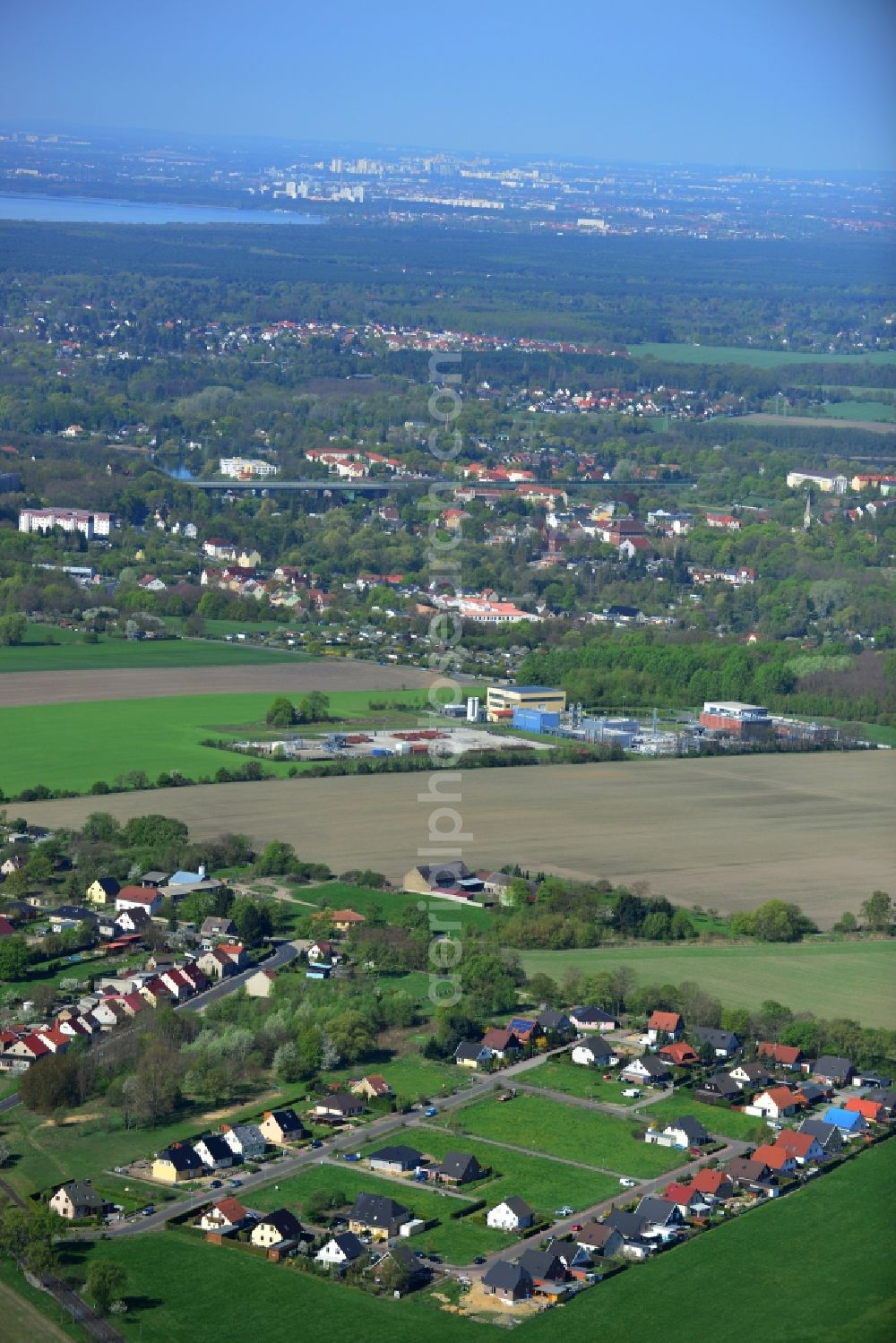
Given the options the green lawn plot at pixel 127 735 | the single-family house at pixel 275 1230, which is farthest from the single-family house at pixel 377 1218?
the green lawn plot at pixel 127 735

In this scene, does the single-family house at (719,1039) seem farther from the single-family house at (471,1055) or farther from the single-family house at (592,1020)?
the single-family house at (471,1055)

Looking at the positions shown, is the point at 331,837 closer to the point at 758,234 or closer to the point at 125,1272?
the point at 125,1272

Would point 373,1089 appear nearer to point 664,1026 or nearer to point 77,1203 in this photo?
point 664,1026

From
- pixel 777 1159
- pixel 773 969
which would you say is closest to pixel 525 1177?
pixel 777 1159

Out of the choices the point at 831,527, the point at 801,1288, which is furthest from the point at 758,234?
the point at 801,1288

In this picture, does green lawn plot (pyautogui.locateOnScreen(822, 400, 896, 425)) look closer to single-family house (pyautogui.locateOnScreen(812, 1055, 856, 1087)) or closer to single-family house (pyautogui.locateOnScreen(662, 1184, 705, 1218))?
single-family house (pyautogui.locateOnScreen(812, 1055, 856, 1087))
